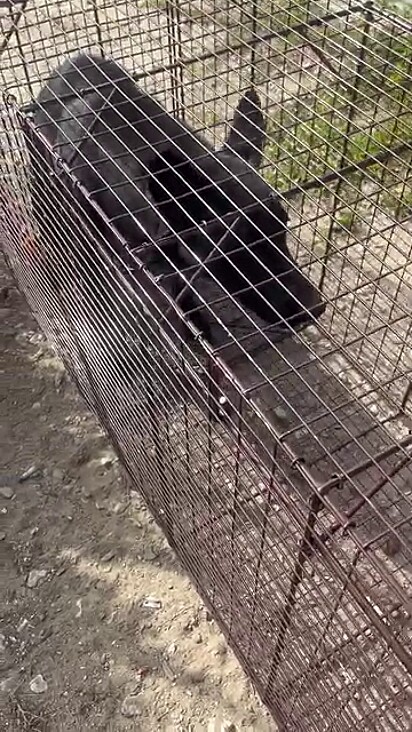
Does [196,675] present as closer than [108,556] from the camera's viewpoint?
Yes

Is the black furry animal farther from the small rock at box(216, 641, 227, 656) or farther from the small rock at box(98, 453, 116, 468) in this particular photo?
the small rock at box(216, 641, 227, 656)

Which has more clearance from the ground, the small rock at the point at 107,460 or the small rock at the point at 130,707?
the small rock at the point at 107,460

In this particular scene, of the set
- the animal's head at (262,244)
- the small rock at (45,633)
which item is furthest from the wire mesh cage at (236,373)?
the small rock at (45,633)

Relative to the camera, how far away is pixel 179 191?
1935 mm

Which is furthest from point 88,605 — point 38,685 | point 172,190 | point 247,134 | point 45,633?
point 247,134

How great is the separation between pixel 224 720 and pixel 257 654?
27 centimetres

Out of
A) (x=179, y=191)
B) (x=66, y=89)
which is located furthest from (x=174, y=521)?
(x=66, y=89)

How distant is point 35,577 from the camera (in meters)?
2.20

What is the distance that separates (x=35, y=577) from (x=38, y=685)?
0.30 meters

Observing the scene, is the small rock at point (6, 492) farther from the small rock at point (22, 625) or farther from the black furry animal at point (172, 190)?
the black furry animal at point (172, 190)

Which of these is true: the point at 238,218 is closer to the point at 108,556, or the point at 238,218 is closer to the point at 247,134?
the point at 247,134

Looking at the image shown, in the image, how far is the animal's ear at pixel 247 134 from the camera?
209cm

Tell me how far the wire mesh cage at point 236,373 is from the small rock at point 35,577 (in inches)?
14.6

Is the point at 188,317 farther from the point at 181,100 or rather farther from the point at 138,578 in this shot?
the point at 181,100
